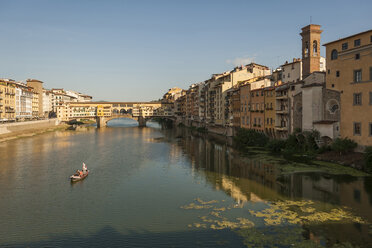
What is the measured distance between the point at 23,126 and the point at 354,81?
92.3 m

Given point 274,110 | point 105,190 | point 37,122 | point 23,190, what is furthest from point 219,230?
point 37,122

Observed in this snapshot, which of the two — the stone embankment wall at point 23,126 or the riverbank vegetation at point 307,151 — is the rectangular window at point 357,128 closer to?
the riverbank vegetation at point 307,151

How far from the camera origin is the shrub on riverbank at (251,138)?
58.5 m

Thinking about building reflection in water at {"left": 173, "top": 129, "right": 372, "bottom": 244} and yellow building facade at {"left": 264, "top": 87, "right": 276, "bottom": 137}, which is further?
yellow building facade at {"left": 264, "top": 87, "right": 276, "bottom": 137}

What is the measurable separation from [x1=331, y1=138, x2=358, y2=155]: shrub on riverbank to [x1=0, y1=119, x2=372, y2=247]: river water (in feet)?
27.5

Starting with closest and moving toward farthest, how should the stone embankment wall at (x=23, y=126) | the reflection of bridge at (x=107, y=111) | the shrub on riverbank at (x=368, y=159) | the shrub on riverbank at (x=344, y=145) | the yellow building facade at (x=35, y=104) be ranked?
the shrub on riverbank at (x=368, y=159), the shrub on riverbank at (x=344, y=145), the stone embankment wall at (x=23, y=126), the yellow building facade at (x=35, y=104), the reflection of bridge at (x=107, y=111)

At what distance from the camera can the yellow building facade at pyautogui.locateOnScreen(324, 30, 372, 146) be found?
124ft

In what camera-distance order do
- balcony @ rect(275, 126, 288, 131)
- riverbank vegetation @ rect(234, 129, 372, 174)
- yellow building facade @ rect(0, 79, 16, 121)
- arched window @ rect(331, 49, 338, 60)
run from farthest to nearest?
yellow building facade @ rect(0, 79, 16, 121), balcony @ rect(275, 126, 288, 131), arched window @ rect(331, 49, 338, 60), riverbank vegetation @ rect(234, 129, 372, 174)

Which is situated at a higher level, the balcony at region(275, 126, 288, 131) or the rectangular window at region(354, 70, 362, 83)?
the rectangular window at region(354, 70, 362, 83)

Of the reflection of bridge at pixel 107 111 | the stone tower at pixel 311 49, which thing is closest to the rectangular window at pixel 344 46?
the stone tower at pixel 311 49

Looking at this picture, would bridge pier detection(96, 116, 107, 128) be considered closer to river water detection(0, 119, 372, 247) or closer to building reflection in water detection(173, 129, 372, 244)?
river water detection(0, 119, 372, 247)

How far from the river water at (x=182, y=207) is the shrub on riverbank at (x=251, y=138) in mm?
17083

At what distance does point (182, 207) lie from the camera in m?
24.4

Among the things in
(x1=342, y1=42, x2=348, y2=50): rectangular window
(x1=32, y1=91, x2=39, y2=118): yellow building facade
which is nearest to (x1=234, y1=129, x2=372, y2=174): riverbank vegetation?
(x1=342, y1=42, x2=348, y2=50): rectangular window
